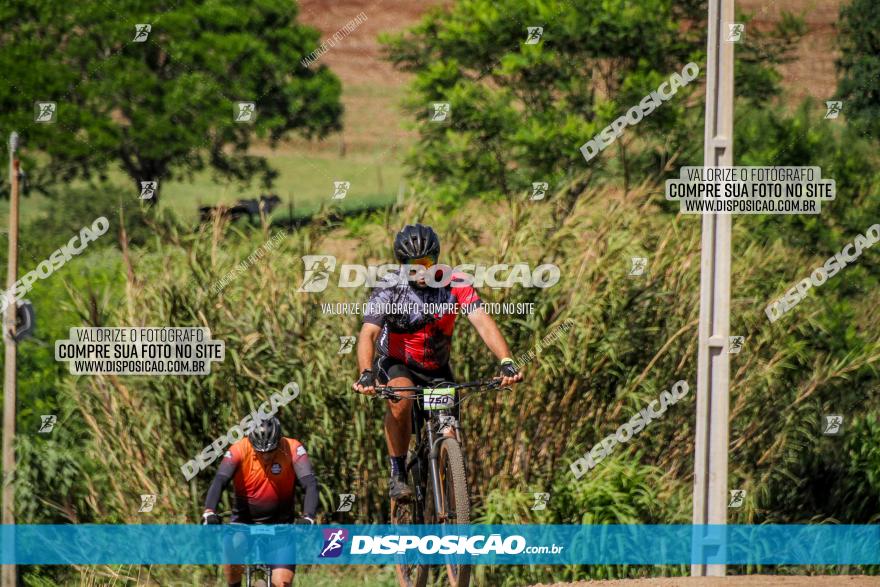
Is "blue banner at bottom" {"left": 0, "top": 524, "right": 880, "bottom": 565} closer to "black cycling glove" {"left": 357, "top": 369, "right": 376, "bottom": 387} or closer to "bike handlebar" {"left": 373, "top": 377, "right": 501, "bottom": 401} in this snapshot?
"bike handlebar" {"left": 373, "top": 377, "right": 501, "bottom": 401}

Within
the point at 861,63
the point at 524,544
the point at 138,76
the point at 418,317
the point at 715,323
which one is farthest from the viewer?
the point at 138,76

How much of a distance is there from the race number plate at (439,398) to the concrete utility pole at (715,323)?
295cm

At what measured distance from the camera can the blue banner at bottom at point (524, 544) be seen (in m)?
10.6

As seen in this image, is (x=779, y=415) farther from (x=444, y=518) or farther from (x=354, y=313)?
(x=444, y=518)

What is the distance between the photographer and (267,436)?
8320 millimetres

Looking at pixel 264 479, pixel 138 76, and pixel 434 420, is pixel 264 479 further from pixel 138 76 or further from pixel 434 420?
pixel 138 76

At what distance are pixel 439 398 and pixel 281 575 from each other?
61.6 inches

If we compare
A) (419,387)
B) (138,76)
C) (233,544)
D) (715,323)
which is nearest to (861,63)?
(715,323)

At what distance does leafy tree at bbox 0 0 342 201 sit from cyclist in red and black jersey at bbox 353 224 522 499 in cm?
3607

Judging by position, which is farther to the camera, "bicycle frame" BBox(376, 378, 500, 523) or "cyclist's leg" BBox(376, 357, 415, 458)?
"cyclist's leg" BBox(376, 357, 415, 458)

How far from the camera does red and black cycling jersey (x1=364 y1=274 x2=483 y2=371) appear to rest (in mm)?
8930

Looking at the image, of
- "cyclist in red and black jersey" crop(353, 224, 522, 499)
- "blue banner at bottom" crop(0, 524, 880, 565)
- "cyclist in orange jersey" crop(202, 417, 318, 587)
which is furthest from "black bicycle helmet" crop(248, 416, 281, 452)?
"blue banner at bottom" crop(0, 524, 880, 565)

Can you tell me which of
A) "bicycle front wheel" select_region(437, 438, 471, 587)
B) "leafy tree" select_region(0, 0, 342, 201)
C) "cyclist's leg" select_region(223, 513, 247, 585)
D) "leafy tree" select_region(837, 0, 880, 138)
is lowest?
"cyclist's leg" select_region(223, 513, 247, 585)

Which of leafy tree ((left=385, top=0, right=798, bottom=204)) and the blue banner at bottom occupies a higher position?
leafy tree ((left=385, top=0, right=798, bottom=204))
